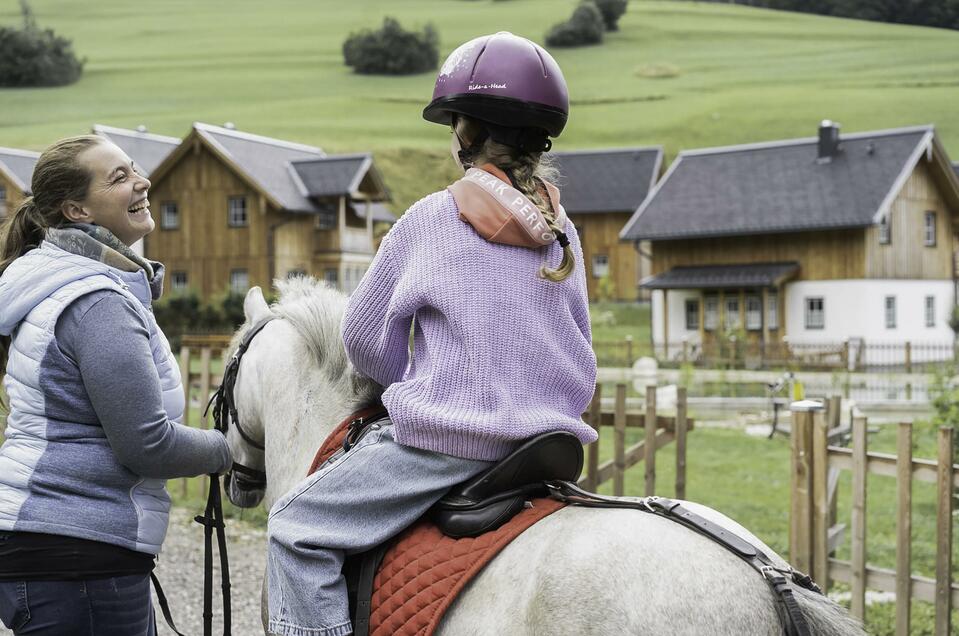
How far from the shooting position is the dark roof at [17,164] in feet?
105

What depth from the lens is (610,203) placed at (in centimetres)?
4756

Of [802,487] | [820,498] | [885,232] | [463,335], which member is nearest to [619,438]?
[802,487]

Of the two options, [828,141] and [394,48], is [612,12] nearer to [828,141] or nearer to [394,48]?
[394,48]

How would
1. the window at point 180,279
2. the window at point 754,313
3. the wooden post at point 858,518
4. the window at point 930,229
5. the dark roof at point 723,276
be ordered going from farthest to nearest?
the window at point 180,279, the window at point 930,229, the window at point 754,313, the dark roof at point 723,276, the wooden post at point 858,518

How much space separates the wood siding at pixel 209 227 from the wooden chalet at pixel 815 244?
1474 cm

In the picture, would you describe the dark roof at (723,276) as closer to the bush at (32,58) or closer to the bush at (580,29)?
the bush at (32,58)

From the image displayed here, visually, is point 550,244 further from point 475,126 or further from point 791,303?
point 791,303

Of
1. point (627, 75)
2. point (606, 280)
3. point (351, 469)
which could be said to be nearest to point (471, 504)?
point (351, 469)

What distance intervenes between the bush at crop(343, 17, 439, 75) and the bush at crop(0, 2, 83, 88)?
24611mm

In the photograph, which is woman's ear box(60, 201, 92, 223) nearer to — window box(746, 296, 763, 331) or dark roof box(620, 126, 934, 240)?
dark roof box(620, 126, 934, 240)

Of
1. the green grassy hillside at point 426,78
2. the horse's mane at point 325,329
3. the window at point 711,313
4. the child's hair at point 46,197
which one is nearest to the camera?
the child's hair at point 46,197

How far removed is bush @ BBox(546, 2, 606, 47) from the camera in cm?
5856

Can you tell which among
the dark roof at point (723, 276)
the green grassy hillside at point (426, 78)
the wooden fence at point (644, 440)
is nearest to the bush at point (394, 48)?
the green grassy hillside at point (426, 78)

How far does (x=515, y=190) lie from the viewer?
2355 millimetres
